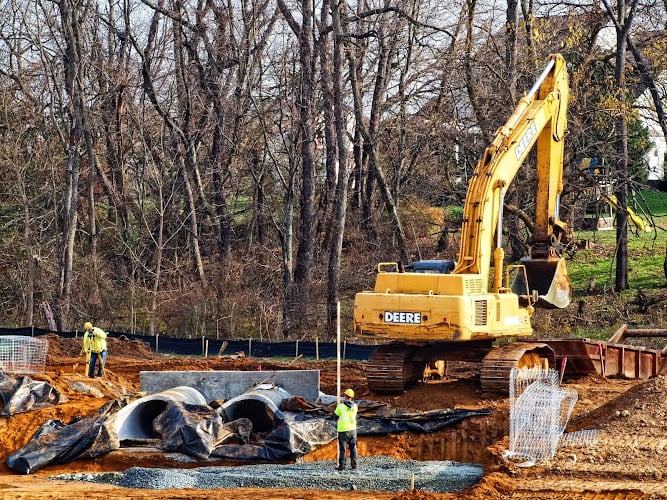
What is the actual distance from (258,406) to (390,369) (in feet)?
7.75

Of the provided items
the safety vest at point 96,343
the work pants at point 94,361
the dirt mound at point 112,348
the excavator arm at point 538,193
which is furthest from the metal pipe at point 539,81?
the dirt mound at point 112,348

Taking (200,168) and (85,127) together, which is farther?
(200,168)

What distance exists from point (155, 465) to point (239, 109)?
2349 centimetres

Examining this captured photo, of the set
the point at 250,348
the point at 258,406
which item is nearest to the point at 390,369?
the point at 258,406

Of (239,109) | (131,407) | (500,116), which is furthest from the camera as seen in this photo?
(239,109)

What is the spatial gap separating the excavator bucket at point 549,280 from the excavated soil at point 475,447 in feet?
5.54

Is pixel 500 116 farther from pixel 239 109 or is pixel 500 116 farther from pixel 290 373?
pixel 290 373

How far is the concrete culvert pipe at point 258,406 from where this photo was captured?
16719 mm

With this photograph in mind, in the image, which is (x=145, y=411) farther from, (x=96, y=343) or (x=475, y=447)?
(x=475, y=447)

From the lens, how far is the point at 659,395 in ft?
50.4

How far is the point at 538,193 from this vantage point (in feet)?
63.2

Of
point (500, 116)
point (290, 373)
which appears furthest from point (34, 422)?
point (500, 116)

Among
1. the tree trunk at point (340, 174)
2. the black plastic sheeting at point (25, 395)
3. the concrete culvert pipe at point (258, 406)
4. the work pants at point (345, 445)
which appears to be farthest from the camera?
the tree trunk at point (340, 174)

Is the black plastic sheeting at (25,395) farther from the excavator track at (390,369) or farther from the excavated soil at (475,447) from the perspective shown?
the excavator track at (390,369)
